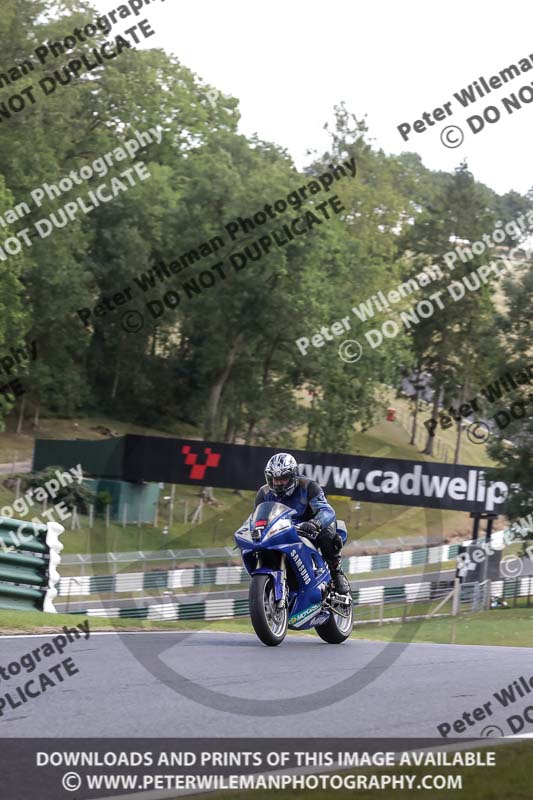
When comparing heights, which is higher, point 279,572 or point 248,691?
point 279,572

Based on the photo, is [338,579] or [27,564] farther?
[27,564]

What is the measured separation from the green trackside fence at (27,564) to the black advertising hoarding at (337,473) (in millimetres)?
19481

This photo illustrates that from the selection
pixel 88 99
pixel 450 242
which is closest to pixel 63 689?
pixel 88 99

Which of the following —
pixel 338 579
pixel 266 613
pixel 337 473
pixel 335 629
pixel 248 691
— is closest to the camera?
pixel 248 691

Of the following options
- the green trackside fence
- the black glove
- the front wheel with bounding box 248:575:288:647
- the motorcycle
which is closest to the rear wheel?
the motorcycle

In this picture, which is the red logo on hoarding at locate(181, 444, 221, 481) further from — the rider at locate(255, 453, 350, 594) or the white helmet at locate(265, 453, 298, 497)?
the white helmet at locate(265, 453, 298, 497)

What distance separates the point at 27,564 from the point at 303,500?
13.9 ft

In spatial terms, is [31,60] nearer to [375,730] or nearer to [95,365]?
[95,365]

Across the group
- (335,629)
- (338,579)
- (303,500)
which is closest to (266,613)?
(303,500)

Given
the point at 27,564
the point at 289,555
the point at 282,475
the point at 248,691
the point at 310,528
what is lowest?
the point at 248,691

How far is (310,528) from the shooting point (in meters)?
11.4

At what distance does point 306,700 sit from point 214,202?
1997 inches

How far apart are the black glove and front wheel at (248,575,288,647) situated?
0.73 m

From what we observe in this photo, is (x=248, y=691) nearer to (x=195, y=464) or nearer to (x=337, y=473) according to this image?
(x=337, y=473)
